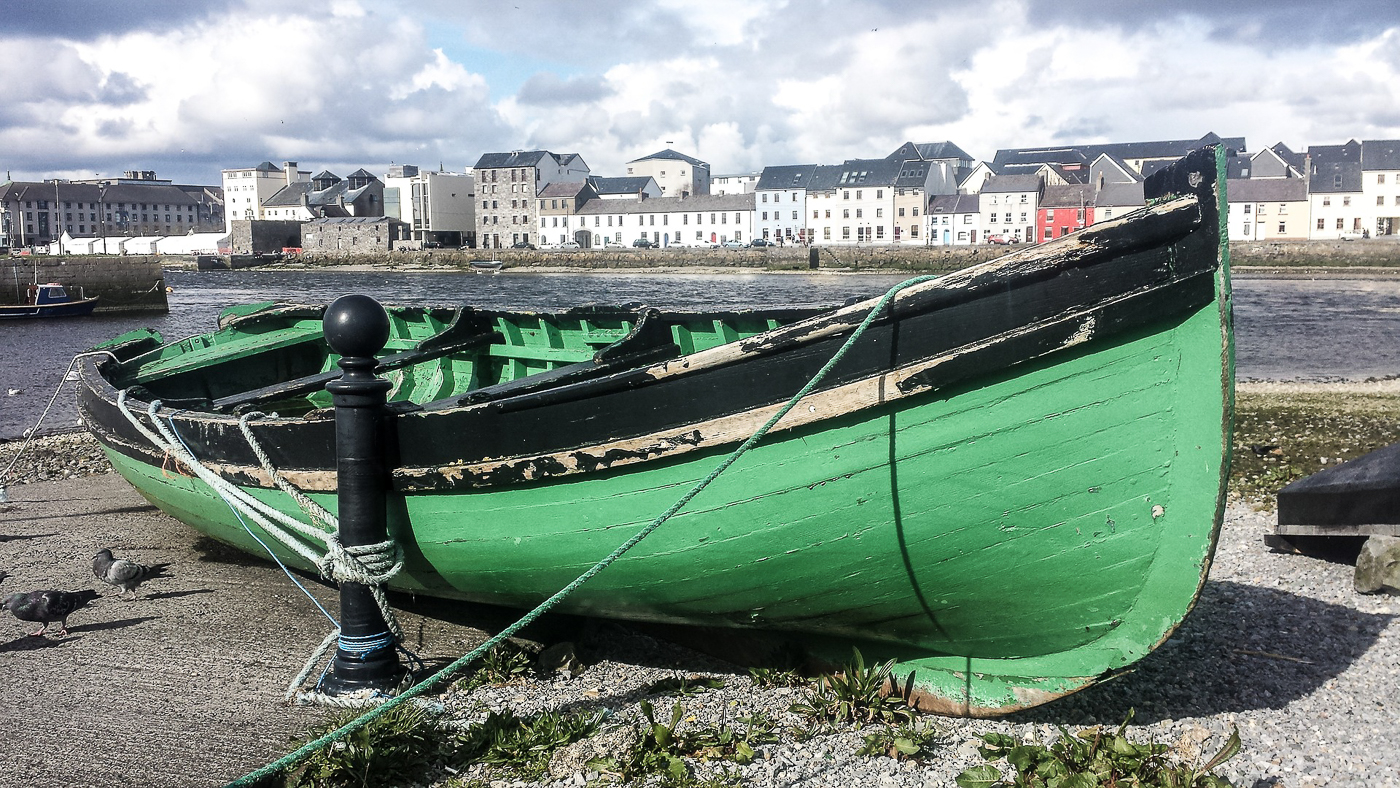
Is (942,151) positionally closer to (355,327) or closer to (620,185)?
(620,185)

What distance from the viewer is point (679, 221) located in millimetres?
87188

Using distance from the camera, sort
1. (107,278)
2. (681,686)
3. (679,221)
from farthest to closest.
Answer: (679,221), (107,278), (681,686)

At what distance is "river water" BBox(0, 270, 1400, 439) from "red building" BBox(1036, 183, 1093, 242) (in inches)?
832

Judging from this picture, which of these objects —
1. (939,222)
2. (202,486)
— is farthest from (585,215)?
(202,486)

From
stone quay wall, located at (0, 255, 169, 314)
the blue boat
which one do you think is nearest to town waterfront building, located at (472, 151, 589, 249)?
stone quay wall, located at (0, 255, 169, 314)

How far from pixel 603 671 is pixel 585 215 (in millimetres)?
88067

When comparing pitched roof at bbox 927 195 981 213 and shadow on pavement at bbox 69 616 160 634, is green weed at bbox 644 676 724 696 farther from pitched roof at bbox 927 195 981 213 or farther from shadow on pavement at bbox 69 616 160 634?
pitched roof at bbox 927 195 981 213

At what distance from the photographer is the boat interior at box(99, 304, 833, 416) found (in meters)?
6.52

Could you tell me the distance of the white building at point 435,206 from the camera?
94.6 meters

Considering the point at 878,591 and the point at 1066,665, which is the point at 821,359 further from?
the point at 1066,665

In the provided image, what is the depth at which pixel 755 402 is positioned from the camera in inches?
139

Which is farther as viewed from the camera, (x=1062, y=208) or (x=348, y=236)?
(x=348, y=236)

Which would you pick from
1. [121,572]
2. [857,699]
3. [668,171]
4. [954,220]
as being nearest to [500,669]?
[857,699]

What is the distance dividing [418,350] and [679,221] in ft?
268
